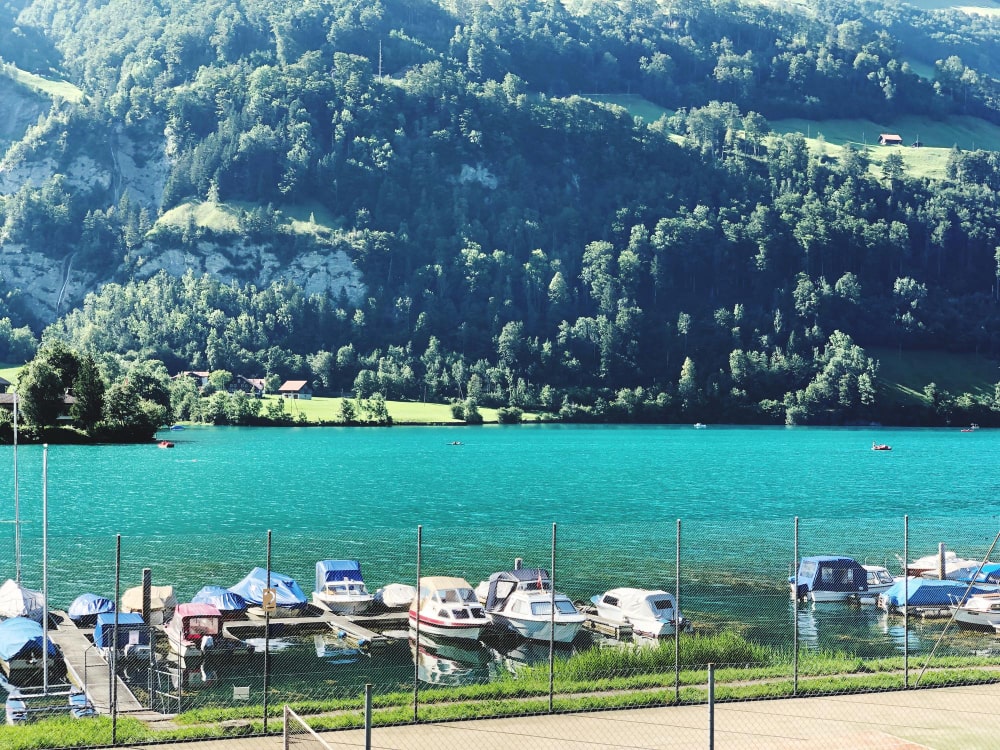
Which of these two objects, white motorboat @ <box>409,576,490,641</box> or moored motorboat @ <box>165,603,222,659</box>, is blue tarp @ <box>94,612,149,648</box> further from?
white motorboat @ <box>409,576,490,641</box>

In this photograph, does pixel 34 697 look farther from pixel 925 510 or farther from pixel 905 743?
pixel 925 510

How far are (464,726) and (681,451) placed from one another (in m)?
136

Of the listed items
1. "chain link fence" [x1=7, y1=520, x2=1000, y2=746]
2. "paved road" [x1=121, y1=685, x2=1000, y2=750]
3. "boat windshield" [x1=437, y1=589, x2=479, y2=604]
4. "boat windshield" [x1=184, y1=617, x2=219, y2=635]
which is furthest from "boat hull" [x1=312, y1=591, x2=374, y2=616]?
"paved road" [x1=121, y1=685, x2=1000, y2=750]

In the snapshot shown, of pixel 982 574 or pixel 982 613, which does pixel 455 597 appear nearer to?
pixel 982 613

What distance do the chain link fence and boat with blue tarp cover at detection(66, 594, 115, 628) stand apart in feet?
0.66

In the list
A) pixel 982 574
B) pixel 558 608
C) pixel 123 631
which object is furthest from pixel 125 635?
pixel 982 574

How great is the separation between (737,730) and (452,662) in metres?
12.9

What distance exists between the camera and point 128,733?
19.5 metres

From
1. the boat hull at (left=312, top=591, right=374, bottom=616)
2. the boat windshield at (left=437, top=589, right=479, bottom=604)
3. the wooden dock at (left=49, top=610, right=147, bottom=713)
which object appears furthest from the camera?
the boat hull at (left=312, top=591, right=374, bottom=616)

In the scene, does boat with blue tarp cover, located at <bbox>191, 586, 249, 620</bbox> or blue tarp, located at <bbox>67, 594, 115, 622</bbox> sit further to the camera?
boat with blue tarp cover, located at <bbox>191, 586, 249, 620</bbox>

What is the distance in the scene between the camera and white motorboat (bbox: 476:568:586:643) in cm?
3294

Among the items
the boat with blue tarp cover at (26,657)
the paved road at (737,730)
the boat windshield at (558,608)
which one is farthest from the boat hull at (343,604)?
the paved road at (737,730)

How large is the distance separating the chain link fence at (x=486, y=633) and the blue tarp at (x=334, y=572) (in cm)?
39

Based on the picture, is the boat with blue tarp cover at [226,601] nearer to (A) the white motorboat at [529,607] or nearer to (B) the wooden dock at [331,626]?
(B) the wooden dock at [331,626]
